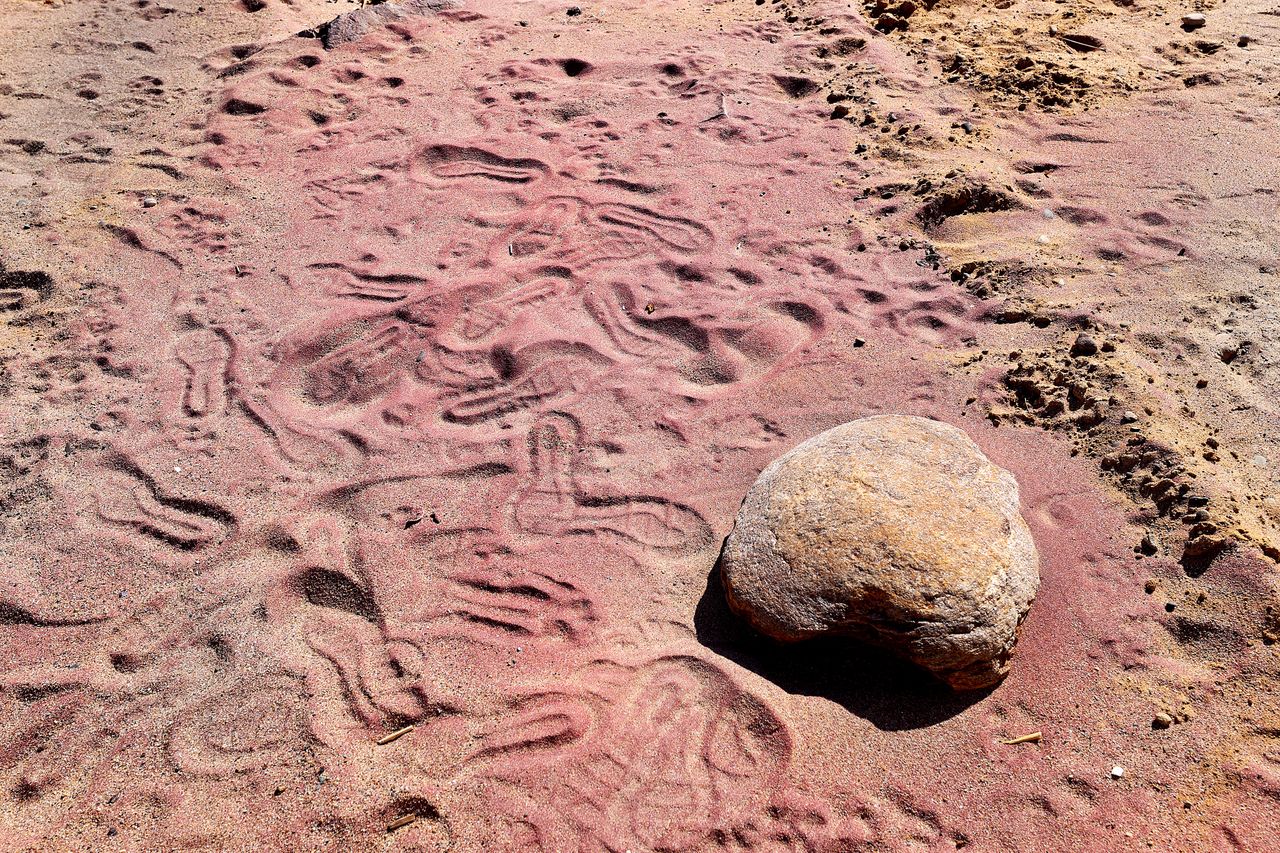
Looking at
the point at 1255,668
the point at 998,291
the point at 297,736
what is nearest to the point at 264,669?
the point at 297,736

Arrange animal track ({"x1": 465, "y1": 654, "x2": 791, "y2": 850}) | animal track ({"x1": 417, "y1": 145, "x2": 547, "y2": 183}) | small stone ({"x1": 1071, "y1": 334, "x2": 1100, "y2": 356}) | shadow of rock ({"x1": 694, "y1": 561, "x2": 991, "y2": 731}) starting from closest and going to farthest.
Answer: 1. animal track ({"x1": 465, "y1": 654, "x2": 791, "y2": 850})
2. shadow of rock ({"x1": 694, "y1": 561, "x2": 991, "y2": 731})
3. small stone ({"x1": 1071, "y1": 334, "x2": 1100, "y2": 356})
4. animal track ({"x1": 417, "y1": 145, "x2": 547, "y2": 183})

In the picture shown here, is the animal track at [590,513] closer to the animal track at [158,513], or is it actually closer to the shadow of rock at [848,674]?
the shadow of rock at [848,674]

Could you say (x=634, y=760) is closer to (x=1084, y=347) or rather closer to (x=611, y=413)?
(x=611, y=413)

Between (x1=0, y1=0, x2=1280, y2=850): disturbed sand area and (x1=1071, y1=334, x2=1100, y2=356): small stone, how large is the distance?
0.05 metres

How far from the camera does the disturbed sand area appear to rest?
2.70 m

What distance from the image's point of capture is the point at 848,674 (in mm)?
2910

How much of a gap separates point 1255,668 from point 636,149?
4.24 meters

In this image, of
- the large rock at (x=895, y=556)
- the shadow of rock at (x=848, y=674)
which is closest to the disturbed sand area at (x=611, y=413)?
the shadow of rock at (x=848, y=674)

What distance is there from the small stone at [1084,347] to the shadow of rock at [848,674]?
178cm

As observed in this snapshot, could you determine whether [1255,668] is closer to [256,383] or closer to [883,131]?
[883,131]

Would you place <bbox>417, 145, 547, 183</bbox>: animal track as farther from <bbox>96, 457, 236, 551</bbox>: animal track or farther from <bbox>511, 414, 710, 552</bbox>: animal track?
<bbox>96, 457, 236, 551</bbox>: animal track

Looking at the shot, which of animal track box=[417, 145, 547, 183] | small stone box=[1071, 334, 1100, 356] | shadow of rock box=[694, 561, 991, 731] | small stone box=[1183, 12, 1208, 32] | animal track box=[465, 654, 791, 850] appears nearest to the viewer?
animal track box=[465, 654, 791, 850]

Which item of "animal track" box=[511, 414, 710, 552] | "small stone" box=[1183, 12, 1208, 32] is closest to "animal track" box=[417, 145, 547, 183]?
"animal track" box=[511, 414, 710, 552]

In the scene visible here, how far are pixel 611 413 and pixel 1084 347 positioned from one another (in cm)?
213
